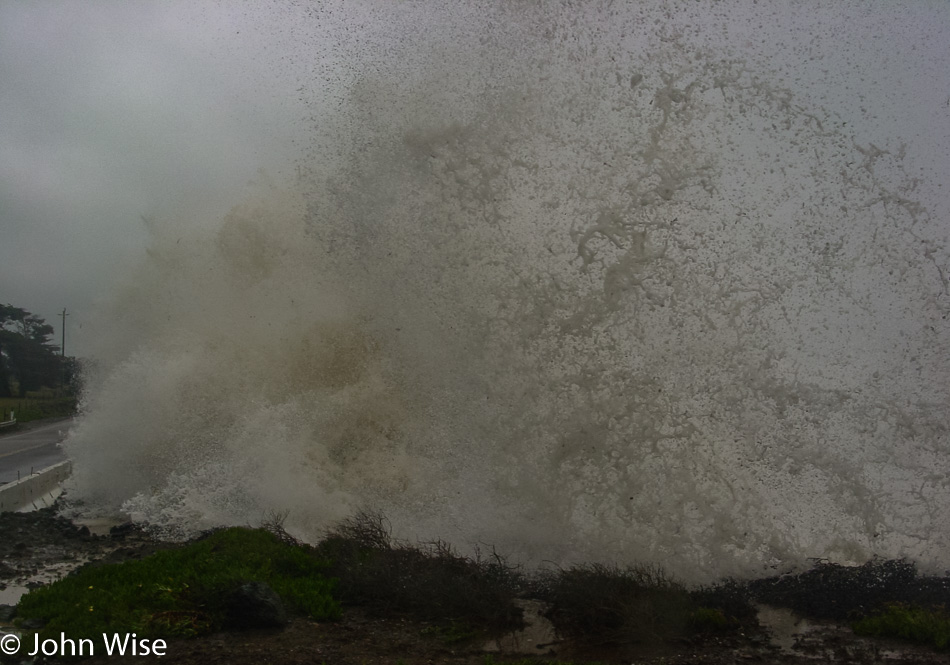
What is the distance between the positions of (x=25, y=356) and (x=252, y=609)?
60.7 metres

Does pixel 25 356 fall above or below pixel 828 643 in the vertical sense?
above

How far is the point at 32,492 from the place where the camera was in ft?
52.4

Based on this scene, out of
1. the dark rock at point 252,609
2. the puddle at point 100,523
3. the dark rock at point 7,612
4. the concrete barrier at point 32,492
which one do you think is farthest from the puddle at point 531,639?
the concrete barrier at point 32,492

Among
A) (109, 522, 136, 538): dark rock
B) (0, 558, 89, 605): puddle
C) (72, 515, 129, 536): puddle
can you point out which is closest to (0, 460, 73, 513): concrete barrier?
(72, 515, 129, 536): puddle

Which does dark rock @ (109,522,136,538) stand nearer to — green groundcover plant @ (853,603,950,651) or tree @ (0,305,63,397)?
green groundcover plant @ (853,603,950,651)

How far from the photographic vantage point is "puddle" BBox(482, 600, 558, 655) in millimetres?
7225

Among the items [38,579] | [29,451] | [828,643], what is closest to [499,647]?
[828,643]

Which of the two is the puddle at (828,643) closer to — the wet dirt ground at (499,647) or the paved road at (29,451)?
the wet dirt ground at (499,647)

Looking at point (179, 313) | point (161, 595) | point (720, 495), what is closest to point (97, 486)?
point (179, 313)

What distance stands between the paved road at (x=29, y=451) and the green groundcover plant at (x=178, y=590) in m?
11.1

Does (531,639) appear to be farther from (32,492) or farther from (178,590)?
(32,492)

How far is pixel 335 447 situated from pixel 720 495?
22.7ft

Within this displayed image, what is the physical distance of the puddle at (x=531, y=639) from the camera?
7.22 m

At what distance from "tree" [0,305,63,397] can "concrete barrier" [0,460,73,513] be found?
43.5 meters
